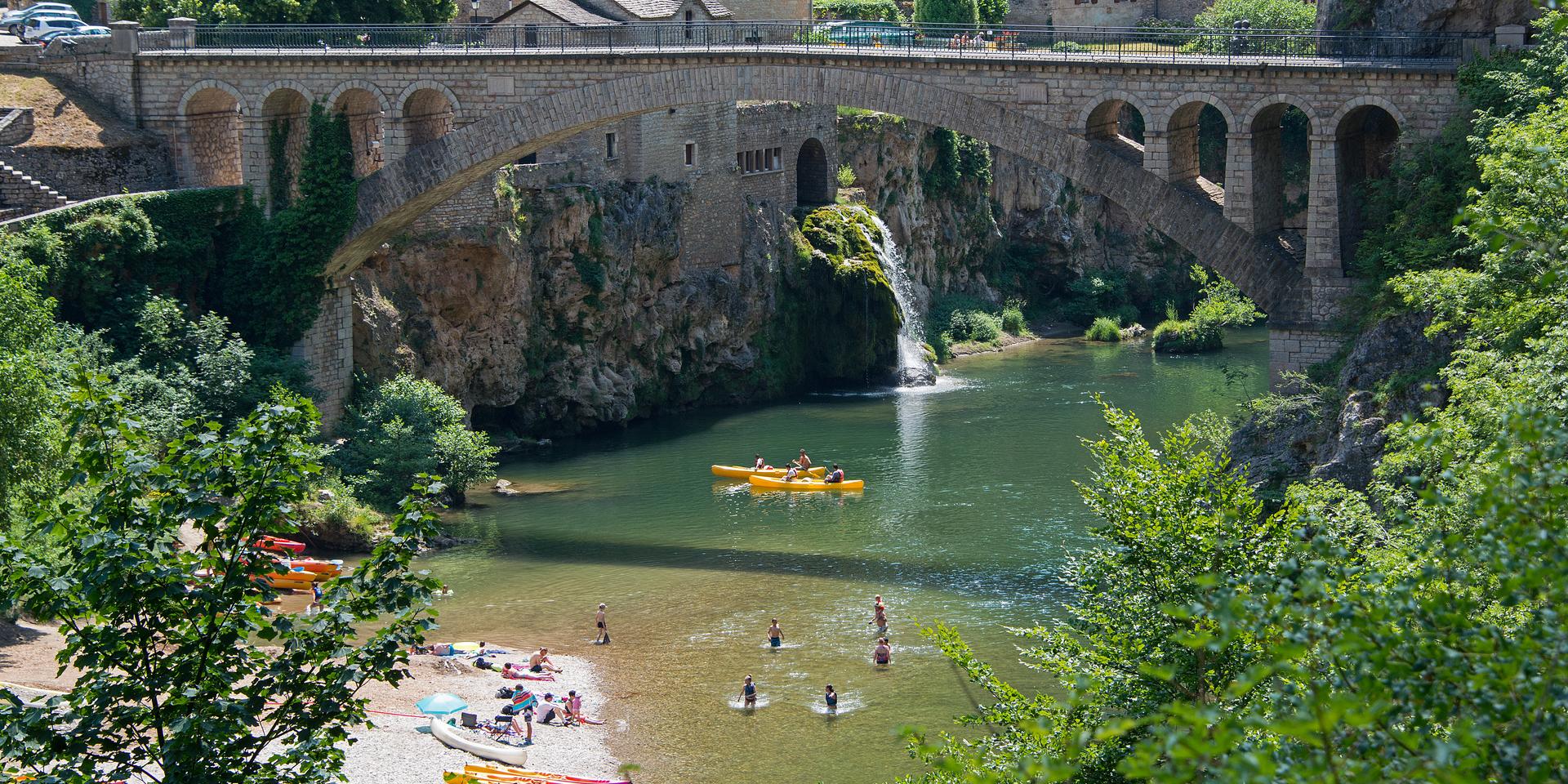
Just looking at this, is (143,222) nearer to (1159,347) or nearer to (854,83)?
(854,83)

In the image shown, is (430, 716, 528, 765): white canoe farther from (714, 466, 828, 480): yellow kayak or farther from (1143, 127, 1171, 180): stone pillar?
(714, 466, 828, 480): yellow kayak

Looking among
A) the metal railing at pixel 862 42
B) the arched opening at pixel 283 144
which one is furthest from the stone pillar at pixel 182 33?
the arched opening at pixel 283 144

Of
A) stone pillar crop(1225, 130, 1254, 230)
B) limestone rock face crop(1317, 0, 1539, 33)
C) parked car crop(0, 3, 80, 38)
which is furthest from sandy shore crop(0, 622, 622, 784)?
parked car crop(0, 3, 80, 38)

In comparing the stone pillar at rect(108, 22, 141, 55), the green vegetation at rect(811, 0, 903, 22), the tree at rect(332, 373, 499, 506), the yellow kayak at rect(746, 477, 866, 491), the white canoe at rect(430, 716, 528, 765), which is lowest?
the white canoe at rect(430, 716, 528, 765)

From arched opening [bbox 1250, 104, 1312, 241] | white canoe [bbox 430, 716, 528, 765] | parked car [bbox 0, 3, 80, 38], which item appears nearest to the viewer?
white canoe [bbox 430, 716, 528, 765]

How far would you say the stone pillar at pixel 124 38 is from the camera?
4775 cm

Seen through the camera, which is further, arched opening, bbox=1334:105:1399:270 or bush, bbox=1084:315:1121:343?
bush, bbox=1084:315:1121:343

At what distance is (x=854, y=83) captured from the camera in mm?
42812

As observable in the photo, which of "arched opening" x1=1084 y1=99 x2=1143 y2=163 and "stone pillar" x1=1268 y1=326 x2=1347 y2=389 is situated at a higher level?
"arched opening" x1=1084 y1=99 x2=1143 y2=163

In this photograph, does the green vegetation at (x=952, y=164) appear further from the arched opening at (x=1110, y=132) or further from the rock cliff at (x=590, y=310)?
the arched opening at (x=1110, y=132)

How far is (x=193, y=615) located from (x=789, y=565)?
2636 cm

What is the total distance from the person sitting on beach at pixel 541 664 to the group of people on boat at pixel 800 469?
15.6m

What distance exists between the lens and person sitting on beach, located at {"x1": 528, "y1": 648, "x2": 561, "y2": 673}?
34.3m

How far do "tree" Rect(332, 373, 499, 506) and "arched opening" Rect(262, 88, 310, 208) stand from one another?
5.89 meters
